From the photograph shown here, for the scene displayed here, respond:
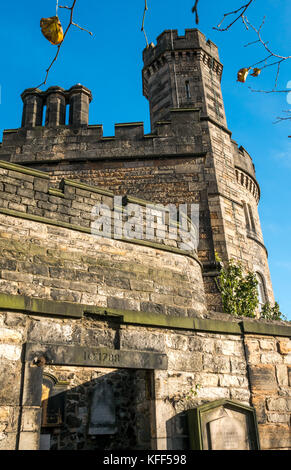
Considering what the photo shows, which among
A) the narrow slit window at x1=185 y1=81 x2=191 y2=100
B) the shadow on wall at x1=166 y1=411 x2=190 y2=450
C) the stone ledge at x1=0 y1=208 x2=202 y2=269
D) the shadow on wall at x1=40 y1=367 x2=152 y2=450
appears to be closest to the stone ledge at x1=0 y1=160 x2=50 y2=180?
the stone ledge at x1=0 y1=208 x2=202 y2=269

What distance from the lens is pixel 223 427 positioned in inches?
199

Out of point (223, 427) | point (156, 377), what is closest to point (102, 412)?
point (156, 377)

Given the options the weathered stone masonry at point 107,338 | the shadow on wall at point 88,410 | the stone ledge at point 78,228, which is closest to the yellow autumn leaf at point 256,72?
the weathered stone masonry at point 107,338

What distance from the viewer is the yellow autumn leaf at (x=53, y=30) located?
90.9 inches

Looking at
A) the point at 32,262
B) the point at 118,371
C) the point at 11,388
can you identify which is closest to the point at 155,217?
the point at 32,262

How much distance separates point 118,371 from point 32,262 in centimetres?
298

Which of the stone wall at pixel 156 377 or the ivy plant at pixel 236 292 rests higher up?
the ivy plant at pixel 236 292

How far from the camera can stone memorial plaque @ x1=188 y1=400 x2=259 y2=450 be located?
4879mm

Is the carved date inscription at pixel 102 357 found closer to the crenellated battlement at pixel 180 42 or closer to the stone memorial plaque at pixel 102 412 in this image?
the stone memorial plaque at pixel 102 412

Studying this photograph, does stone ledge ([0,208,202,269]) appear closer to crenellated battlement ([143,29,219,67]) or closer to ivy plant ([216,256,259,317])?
ivy plant ([216,256,259,317])

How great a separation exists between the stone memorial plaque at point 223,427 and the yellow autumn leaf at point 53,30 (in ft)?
14.5

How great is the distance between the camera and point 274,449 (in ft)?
17.8

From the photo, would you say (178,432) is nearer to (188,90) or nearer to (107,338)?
(107,338)

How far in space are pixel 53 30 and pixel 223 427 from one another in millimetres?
4830
